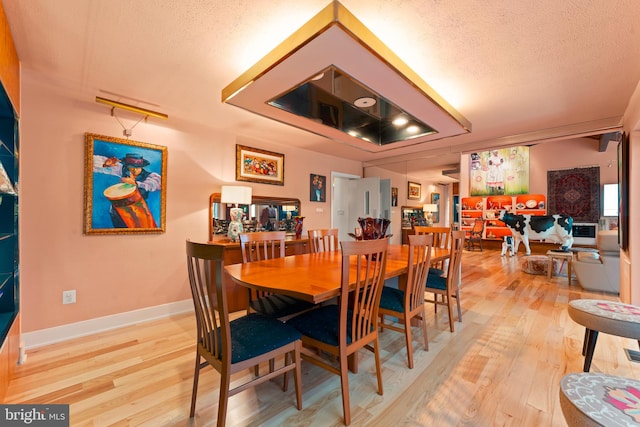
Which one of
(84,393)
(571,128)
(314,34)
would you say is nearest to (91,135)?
(84,393)

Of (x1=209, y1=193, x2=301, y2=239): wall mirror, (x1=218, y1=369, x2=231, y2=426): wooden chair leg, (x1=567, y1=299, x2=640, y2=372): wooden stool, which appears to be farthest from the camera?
(x1=209, y1=193, x2=301, y2=239): wall mirror

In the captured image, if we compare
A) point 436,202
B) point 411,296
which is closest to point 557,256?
point 436,202

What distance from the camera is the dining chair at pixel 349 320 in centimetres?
138

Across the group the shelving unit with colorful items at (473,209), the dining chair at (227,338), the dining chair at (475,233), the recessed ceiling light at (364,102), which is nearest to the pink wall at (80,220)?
the dining chair at (227,338)

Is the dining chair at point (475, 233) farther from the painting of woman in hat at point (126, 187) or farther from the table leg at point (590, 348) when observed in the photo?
the painting of woman in hat at point (126, 187)

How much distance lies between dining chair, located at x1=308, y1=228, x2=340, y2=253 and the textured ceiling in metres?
1.65

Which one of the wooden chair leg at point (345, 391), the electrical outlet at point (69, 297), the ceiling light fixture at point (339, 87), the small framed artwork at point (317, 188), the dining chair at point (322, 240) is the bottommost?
the wooden chair leg at point (345, 391)

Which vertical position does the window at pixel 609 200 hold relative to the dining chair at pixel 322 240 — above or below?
above

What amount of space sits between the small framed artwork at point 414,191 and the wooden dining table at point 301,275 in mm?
3069

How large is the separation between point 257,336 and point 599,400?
145 cm

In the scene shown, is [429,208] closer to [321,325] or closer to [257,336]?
[321,325]

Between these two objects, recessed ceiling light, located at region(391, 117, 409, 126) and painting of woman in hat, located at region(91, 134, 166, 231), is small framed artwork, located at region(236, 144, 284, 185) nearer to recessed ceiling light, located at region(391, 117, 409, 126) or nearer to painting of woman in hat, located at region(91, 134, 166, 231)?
painting of woman in hat, located at region(91, 134, 166, 231)

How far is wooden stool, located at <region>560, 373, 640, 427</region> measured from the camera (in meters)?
0.91

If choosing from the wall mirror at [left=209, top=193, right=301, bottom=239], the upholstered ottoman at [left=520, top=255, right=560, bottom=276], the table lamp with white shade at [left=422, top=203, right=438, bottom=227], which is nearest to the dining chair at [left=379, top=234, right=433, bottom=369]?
the wall mirror at [left=209, top=193, right=301, bottom=239]
